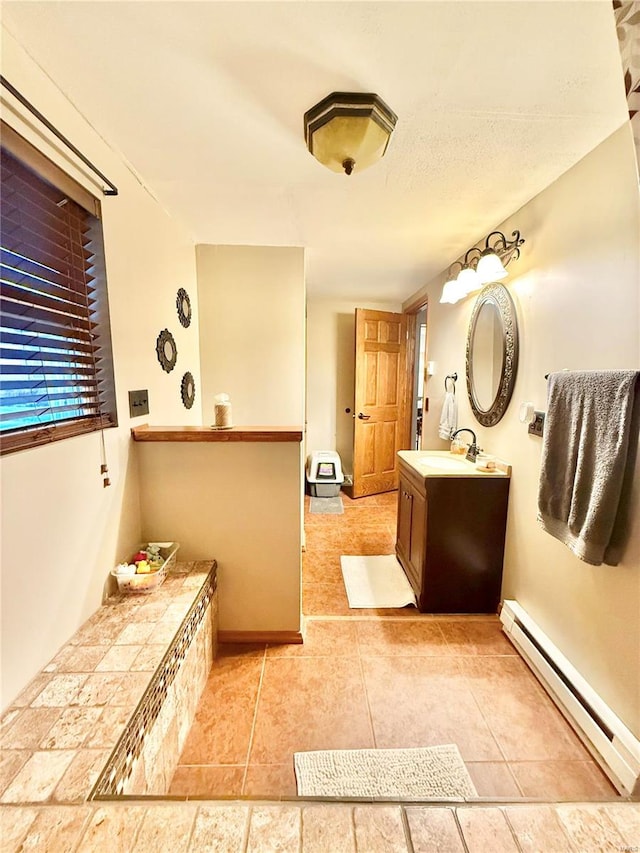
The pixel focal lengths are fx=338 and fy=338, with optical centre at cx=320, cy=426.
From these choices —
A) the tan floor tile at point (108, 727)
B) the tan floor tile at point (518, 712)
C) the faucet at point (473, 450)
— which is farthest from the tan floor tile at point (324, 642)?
the faucet at point (473, 450)

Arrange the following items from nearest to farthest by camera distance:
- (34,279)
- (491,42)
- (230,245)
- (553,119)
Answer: (491,42)
(34,279)
(553,119)
(230,245)

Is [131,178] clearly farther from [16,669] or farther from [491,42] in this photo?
[16,669]

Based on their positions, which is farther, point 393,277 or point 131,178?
point 393,277

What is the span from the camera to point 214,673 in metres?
1.61

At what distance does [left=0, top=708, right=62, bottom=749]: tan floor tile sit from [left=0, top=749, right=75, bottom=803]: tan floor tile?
0.17 feet

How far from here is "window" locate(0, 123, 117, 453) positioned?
38.0 inches

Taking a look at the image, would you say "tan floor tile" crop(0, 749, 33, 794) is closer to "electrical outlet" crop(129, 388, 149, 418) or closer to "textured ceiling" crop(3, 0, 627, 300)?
"electrical outlet" crop(129, 388, 149, 418)

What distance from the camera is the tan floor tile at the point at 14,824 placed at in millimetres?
655

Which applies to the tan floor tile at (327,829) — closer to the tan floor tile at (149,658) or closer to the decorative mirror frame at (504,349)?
the tan floor tile at (149,658)

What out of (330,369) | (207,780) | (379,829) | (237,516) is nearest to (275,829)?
(379,829)

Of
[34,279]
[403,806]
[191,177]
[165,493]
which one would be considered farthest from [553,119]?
[165,493]

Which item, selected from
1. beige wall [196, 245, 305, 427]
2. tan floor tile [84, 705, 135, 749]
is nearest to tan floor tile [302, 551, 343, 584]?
beige wall [196, 245, 305, 427]

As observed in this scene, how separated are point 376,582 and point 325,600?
41 cm

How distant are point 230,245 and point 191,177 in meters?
0.92
